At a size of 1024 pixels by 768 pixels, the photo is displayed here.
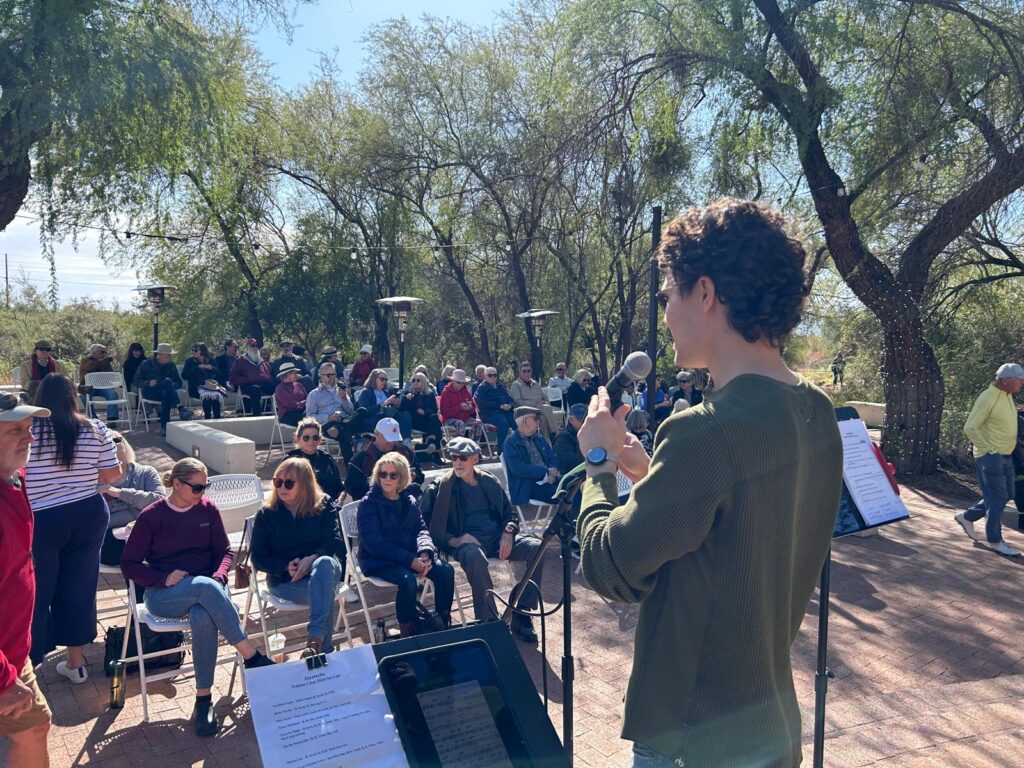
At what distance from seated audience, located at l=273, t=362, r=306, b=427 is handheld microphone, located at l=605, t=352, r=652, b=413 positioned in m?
9.55

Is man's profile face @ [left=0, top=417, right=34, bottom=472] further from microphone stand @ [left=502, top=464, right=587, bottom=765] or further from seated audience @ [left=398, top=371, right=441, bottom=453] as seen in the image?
seated audience @ [left=398, top=371, right=441, bottom=453]

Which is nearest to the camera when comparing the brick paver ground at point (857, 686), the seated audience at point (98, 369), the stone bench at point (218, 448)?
the brick paver ground at point (857, 686)

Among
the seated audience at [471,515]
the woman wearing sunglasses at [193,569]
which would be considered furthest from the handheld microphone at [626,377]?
the seated audience at [471,515]

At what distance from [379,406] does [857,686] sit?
7.16m

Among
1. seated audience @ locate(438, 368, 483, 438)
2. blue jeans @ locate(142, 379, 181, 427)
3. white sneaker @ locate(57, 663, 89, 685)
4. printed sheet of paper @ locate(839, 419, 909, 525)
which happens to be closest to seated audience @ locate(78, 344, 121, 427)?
blue jeans @ locate(142, 379, 181, 427)

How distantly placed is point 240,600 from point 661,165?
9.72 metres

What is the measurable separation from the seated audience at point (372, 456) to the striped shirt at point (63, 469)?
2674 mm

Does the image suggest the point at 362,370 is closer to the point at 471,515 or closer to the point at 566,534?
the point at 471,515

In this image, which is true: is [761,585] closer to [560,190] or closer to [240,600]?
[240,600]

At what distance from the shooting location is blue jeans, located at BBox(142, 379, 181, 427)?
41.7 ft

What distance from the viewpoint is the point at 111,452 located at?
173 inches

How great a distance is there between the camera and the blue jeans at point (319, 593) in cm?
438

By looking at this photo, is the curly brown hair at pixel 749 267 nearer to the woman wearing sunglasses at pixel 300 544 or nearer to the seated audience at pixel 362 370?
the woman wearing sunglasses at pixel 300 544

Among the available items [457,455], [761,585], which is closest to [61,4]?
[457,455]
